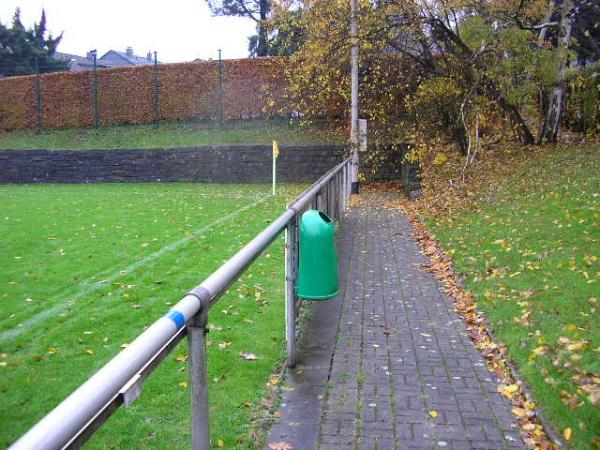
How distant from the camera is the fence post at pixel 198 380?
229cm

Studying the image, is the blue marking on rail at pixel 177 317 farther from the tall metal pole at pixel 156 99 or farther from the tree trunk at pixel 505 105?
the tall metal pole at pixel 156 99

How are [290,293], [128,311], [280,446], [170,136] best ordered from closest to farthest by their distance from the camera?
[280,446] → [290,293] → [128,311] → [170,136]

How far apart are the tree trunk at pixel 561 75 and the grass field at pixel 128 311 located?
818cm

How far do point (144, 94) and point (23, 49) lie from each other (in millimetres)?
19263

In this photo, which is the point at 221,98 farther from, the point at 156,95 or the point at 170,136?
the point at 156,95

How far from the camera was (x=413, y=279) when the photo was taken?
765cm

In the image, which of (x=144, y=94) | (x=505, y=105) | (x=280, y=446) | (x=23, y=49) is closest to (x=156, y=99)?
(x=144, y=94)

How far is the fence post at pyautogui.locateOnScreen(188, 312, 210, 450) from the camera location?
2291 millimetres

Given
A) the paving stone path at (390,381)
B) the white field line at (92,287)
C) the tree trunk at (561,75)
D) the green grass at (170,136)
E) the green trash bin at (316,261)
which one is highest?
the tree trunk at (561,75)

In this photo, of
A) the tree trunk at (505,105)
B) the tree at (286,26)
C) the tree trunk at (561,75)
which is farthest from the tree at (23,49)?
the tree trunk at (561,75)

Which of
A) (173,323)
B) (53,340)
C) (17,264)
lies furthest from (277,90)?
(173,323)

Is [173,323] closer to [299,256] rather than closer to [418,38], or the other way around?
[299,256]

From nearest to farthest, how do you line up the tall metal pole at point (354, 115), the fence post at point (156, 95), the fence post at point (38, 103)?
1. the tall metal pole at point (354, 115)
2. the fence post at point (156, 95)
3. the fence post at point (38, 103)

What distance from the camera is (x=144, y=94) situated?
3034cm
